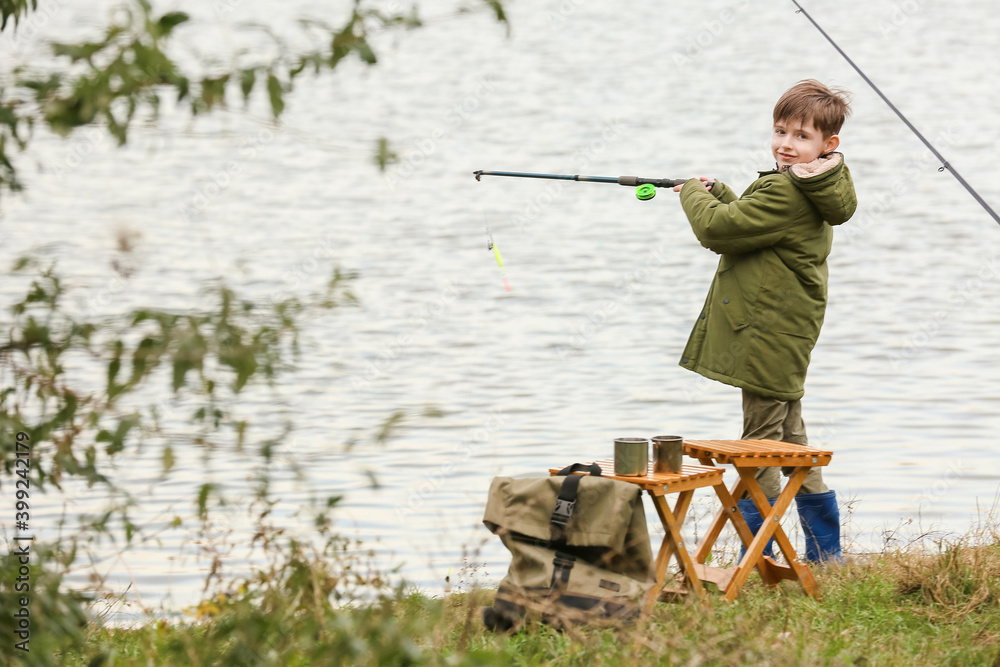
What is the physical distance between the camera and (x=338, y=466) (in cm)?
568

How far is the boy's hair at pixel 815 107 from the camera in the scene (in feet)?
12.4

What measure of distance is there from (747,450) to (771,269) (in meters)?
0.65

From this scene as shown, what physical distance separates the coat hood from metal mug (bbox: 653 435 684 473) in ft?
2.92

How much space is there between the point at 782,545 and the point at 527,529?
2.57 ft

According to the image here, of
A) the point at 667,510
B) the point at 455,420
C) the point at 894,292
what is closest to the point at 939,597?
the point at 667,510

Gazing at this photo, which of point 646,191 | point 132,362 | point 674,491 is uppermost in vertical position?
point 646,191

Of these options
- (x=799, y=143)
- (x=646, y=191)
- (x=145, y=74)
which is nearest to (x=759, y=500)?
(x=799, y=143)

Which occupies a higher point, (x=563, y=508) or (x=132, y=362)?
(x=132, y=362)

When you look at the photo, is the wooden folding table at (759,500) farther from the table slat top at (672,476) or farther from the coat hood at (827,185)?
the coat hood at (827,185)

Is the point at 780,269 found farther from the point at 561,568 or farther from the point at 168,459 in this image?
the point at 168,459

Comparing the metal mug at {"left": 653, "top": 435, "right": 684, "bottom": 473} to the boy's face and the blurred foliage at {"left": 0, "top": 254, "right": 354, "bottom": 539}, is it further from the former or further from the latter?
the blurred foliage at {"left": 0, "top": 254, "right": 354, "bottom": 539}

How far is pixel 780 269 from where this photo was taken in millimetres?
3842

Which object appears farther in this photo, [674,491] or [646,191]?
[646,191]

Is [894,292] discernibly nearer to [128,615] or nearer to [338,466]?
[338,466]
